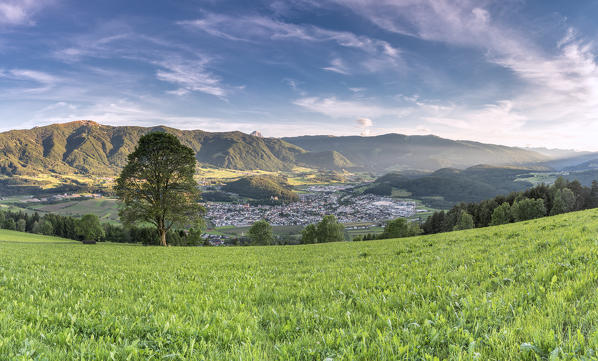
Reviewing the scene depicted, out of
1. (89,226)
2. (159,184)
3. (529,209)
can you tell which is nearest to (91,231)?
(89,226)

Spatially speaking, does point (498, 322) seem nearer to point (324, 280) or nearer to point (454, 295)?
point (454, 295)

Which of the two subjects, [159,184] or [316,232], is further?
[316,232]

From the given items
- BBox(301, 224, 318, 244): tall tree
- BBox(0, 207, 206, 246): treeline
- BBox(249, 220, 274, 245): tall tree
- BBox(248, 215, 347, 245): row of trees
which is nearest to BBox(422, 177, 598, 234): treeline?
BBox(248, 215, 347, 245): row of trees

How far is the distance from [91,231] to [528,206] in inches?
3962

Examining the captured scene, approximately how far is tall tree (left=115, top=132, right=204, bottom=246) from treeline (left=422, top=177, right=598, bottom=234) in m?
64.8

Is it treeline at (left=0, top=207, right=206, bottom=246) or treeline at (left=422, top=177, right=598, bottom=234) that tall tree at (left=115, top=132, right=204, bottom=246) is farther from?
treeline at (left=422, top=177, right=598, bottom=234)

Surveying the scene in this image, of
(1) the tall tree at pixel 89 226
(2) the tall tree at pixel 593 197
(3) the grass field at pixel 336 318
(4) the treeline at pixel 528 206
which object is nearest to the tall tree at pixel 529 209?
(4) the treeline at pixel 528 206

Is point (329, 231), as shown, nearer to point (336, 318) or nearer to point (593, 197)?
point (336, 318)

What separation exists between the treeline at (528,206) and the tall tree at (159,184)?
64848 millimetres

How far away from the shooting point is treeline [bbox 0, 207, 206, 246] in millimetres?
62031

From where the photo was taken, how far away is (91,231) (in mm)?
61062

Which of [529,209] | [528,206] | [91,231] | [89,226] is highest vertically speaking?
[528,206]

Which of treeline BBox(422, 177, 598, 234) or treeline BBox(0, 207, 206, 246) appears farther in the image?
treeline BBox(0, 207, 206, 246)

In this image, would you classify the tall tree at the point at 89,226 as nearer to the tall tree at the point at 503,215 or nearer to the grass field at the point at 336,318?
the grass field at the point at 336,318
